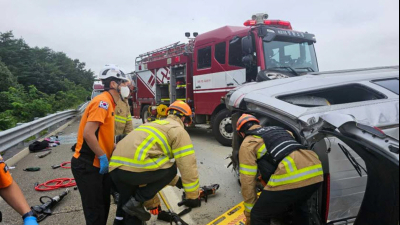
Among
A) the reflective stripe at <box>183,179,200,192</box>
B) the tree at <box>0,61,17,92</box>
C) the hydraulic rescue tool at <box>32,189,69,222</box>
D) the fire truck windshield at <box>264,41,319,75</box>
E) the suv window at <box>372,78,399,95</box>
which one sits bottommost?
the hydraulic rescue tool at <box>32,189,69,222</box>

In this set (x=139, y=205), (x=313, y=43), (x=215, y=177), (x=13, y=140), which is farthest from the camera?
(x=313, y=43)

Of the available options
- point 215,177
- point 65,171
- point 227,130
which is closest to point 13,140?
point 65,171

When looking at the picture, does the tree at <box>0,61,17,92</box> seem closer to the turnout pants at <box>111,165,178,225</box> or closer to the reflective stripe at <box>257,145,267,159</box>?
the turnout pants at <box>111,165,178,225</box>

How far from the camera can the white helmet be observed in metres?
2.50

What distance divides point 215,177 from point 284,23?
396 cm

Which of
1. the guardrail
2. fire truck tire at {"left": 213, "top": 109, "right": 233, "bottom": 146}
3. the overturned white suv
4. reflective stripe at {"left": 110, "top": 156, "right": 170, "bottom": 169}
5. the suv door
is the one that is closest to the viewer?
the suv door

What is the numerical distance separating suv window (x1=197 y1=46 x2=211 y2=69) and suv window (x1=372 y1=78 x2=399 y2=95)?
4775mm

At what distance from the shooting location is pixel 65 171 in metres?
4.34

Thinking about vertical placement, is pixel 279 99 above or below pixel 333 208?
above

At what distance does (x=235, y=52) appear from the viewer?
5.73 metres

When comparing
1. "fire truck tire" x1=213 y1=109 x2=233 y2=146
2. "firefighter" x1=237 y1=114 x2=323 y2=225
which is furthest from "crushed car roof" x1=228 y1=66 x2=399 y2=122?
"fire truck tire" x1=213 y1=109 x2=233 y2=146

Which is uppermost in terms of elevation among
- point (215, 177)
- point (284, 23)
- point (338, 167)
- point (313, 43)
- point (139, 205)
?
point (284, 23)

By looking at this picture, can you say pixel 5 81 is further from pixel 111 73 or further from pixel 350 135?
pixel 350 135

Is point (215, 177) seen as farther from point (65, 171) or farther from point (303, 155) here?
point (65, 171)
